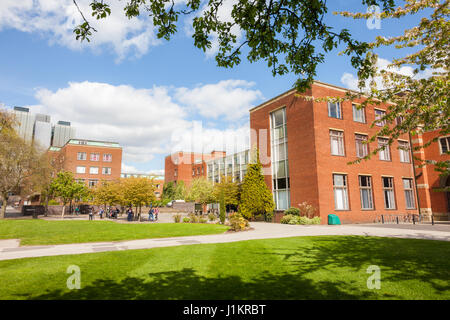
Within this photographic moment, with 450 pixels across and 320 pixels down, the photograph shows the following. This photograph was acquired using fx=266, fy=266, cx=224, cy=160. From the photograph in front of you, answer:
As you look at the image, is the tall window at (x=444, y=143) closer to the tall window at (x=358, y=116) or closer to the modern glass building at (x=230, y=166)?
the tall window at (x=358, y=116)

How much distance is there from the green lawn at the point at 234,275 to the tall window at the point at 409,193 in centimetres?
2431

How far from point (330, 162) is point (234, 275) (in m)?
22.1

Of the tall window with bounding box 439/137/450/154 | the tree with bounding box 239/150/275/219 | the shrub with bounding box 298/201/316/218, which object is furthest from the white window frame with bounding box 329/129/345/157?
the tall window with bounding box 439/137/450/154

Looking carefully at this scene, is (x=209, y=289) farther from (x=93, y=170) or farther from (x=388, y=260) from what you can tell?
(x=93, y=170)

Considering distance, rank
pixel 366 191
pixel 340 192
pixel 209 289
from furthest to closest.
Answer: pixel 366 191
pixel 340 192
pixel 209 289

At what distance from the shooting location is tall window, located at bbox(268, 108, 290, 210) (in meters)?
29.0

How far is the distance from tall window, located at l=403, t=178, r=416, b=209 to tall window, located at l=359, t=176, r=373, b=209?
5962mm

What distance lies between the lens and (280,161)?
98.5ft

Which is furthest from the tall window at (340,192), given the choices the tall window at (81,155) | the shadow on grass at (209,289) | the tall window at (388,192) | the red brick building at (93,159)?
the tall window at (81,155)

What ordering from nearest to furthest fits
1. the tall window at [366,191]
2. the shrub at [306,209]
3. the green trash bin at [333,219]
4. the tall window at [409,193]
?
the green trash bin at [333,219]
the shrub at [306,209]
the tall window at [366,191]
the tall window at [409,193]

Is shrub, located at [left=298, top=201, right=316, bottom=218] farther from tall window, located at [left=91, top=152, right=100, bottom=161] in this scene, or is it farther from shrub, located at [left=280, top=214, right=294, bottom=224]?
tall window, located at [left=91, top=152, right=100, bottom=161]

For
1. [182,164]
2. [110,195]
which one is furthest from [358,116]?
[182,164]

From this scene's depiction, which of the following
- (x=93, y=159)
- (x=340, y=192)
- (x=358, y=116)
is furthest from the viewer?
(x=93, y=159)

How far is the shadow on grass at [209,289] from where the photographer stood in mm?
4992
